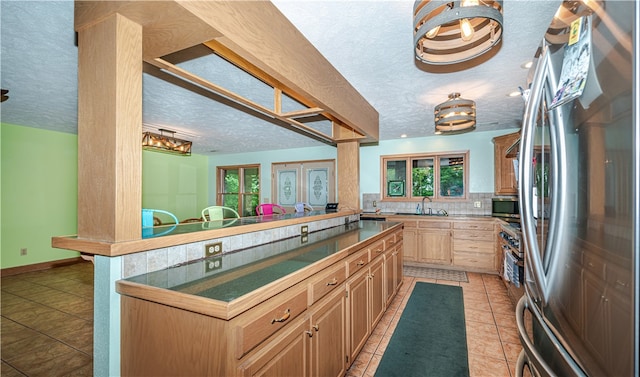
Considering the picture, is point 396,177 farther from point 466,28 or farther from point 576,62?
point 576,62

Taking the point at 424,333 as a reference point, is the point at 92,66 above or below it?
above

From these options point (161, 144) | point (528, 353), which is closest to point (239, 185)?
point (161, 144)

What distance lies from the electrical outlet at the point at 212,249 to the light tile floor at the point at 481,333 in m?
1.29

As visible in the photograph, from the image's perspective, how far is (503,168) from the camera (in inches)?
178

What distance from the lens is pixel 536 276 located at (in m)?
0.92

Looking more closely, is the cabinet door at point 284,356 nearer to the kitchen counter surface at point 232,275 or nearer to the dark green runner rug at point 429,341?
the kitchen counter surface at point 232,275

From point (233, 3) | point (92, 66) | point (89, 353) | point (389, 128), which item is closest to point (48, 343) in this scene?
point (89, 353)

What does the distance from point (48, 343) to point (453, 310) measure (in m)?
3.85

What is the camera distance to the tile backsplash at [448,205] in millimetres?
4941

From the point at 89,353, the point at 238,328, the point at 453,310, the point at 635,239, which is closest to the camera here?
the point at 635,239

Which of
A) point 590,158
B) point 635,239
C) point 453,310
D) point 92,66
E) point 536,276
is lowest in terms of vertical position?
point 453,310

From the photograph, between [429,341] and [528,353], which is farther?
[429,341]

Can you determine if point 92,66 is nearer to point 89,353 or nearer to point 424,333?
point 89,353

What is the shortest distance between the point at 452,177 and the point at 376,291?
11.6 ft
